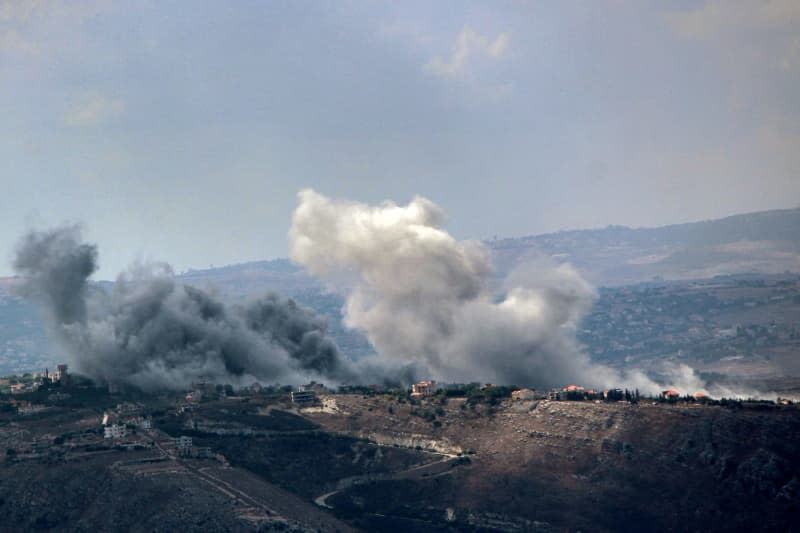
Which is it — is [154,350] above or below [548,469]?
above

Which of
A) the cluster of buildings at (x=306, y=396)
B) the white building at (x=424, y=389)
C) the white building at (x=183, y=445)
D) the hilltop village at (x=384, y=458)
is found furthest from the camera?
the white building at (x=424, y=389)

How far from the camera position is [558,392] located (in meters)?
147

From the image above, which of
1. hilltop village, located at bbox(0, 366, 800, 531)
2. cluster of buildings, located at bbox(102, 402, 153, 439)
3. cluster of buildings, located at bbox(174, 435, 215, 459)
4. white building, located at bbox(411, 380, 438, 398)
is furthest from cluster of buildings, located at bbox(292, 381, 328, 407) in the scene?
cluster of buildings, located at bbox(174, 435, 215, 459)

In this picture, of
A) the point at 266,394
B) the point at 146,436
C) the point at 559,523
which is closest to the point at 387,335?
the point at 266,394

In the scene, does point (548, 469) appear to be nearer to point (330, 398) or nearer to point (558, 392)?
point (558, 392)

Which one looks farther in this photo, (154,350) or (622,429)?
(154,350)

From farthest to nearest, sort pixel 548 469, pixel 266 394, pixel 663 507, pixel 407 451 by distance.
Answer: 1. pixel 266 394
2. pixel 407 451
3. pixel 548 469
4. pixel 663 507

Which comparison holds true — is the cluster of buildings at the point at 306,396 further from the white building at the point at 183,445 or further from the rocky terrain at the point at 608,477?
the white building at the point at 183,445

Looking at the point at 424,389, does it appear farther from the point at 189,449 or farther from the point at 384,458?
the point at 189,449

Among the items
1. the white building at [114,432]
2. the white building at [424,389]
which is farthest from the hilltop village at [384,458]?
the white building at [424,389]

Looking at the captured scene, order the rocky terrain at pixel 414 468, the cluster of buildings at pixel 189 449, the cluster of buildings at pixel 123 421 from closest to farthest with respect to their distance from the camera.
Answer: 1. the rocky terrain at pixel 414 468
2. the cluster of buildings at pixel 189 449
3. the cluster of buildings at pixel 123 421

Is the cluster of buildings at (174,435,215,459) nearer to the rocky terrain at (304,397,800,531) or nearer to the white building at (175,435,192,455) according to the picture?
the white building at (175,435,192,455)

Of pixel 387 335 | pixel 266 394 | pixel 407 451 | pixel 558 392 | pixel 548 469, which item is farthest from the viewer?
pixel 387 335

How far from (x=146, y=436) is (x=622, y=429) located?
4350 centimetres
